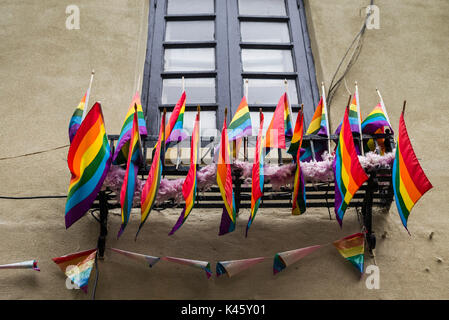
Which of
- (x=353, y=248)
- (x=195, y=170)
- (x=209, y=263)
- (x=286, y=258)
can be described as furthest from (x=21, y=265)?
(x=353, y=248)

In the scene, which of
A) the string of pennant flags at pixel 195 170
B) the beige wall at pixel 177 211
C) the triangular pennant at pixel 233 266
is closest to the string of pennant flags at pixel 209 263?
the triangular pennant at pixel 233 266

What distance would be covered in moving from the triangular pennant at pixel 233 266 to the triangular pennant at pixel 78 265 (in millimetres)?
1205

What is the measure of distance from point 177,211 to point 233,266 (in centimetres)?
91

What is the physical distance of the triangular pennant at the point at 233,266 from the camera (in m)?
4.55

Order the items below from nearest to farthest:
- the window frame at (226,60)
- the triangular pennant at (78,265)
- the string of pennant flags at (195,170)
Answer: the string of pennant flags at (195,170) < the triangular pennant at (78,265) < the window frame at (226,60)

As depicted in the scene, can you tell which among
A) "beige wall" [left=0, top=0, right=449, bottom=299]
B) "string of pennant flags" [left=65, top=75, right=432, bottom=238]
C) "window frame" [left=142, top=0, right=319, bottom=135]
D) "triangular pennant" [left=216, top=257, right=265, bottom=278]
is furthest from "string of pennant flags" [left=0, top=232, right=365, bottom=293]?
"window frame" [left=142, top=0, right=319, bottom=135]

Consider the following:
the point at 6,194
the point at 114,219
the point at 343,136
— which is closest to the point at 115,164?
the point at 114,219

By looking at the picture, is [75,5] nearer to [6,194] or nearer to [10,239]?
[6,194]

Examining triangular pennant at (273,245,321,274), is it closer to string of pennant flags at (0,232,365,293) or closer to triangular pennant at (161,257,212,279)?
string of pennant flags at (0,232,365,293)

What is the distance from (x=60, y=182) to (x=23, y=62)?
1913 millimetres

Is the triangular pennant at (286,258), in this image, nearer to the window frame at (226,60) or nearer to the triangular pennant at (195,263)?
the triangular pennant at (195,263)

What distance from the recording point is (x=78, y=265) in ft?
14.7

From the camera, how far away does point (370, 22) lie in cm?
680

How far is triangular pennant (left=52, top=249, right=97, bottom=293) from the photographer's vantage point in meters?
4.41
